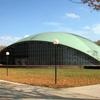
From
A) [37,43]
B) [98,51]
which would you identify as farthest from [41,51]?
[98,51]

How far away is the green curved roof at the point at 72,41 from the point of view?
92.3 meters

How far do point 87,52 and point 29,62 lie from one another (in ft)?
52.6

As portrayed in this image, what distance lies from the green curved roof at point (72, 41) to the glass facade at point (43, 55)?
1004mm

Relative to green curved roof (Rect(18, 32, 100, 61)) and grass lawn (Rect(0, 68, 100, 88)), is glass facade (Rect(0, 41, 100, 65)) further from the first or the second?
grass lawn (Rect(0, 68, 100, 88))

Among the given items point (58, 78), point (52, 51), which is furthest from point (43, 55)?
point (58, 78)

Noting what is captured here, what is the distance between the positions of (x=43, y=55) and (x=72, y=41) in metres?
8.60

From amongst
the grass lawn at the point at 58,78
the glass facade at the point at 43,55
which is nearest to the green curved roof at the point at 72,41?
the glass facade at the point at 43,55

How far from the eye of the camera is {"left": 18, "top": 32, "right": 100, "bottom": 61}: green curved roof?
303 ft

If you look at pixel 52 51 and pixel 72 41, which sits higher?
pixel 72 41

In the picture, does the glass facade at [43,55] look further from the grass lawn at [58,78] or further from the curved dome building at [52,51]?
the grass lawn at [58,78]

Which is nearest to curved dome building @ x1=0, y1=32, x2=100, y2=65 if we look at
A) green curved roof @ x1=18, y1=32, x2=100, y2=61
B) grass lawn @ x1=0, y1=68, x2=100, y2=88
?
green curved roof @ x1=18, y1=32, x2=100, y2=61

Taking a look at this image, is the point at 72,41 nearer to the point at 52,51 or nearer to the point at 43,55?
the point at 52,51

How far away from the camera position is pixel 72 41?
95.7 metres

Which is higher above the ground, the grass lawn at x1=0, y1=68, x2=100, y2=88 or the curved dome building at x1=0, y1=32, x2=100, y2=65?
the curved dome building at x1=0, y1=32, x2=100, y2=65
